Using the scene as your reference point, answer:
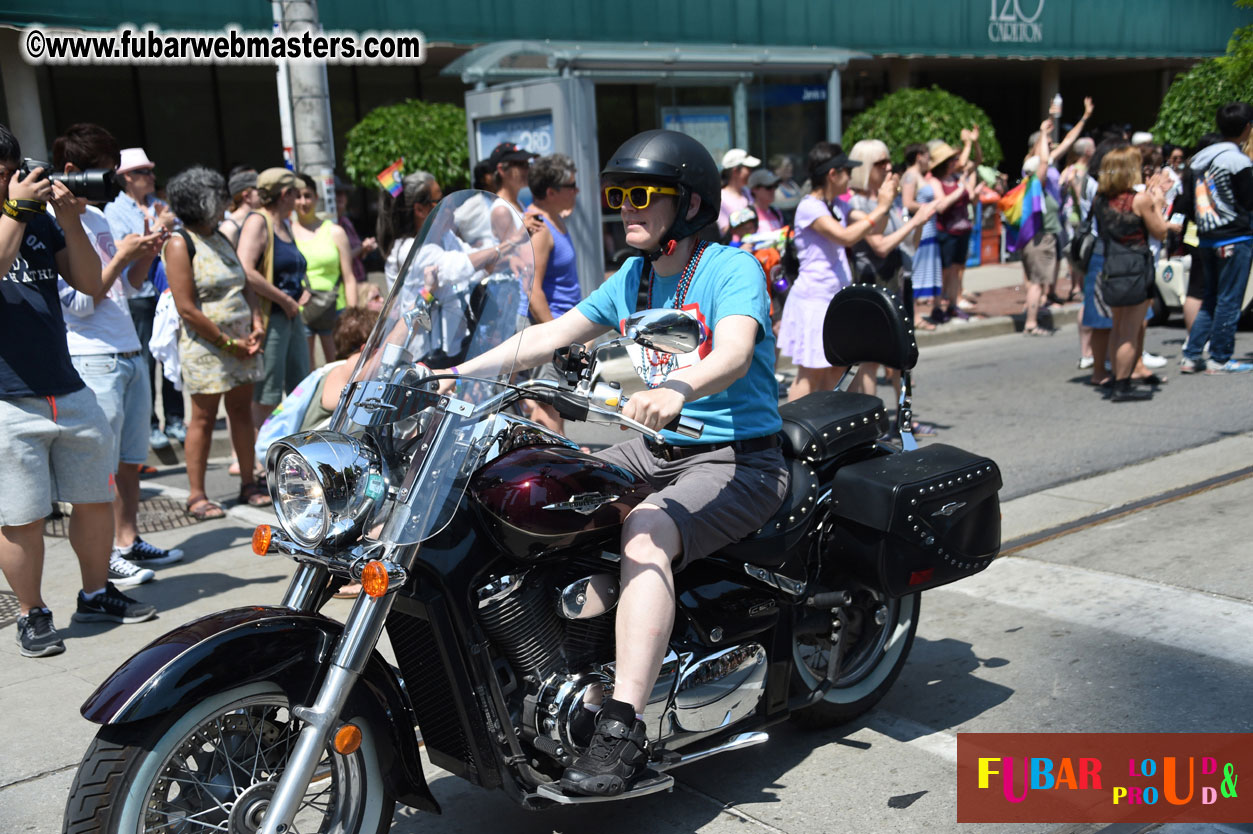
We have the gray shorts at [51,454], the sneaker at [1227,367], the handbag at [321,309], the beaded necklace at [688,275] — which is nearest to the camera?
the beaded necklace at [688,275]

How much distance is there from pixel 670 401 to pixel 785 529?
0.88 m

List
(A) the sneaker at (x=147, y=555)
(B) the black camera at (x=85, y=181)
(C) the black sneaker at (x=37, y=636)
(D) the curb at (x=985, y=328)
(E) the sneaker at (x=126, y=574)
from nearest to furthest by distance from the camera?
(B) the black camera at (x=85, y=181), (C) the black sneaker at (x=37, y=636), (E) the sneaker at (x=126, y=574), (A) the sneaker at (x=147, y=555), (D) the curb at (x=985, y=328)

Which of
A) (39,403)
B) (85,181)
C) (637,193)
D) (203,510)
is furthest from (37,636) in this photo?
(637,193)

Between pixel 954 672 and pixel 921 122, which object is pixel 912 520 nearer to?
pixel 954 672

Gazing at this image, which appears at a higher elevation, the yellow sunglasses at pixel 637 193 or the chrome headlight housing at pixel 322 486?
the yellow sunglasses at pixel 637 193

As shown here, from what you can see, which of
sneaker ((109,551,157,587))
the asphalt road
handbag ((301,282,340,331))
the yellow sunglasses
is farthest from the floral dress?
the yellow sunglasses

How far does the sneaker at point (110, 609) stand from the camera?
4914 millimetres

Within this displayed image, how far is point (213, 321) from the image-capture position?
20.7 feet

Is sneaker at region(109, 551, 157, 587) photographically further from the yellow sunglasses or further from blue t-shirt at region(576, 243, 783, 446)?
the yellow sunglasses

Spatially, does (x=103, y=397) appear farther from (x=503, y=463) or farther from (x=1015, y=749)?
(x=1015, y=749)

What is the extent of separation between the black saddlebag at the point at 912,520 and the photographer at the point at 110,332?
2.99 meters

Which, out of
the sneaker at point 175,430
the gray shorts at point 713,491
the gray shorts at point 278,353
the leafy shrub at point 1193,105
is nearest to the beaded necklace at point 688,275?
the gray shorts at point 713,491

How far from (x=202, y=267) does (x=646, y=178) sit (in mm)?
3947

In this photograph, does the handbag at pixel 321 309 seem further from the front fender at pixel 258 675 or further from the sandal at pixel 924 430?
the front fender at pixel 258 675
